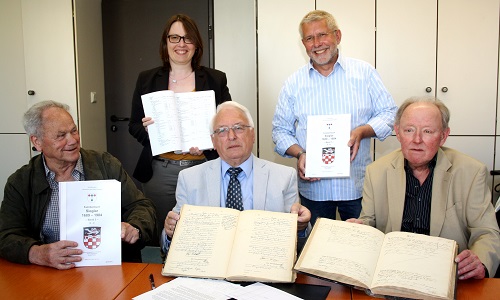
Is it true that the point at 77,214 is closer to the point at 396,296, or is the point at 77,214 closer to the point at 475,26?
the point at 396,296

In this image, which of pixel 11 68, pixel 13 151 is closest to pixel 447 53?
pixel 11 68

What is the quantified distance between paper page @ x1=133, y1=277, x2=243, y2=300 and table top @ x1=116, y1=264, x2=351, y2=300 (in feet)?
0.19

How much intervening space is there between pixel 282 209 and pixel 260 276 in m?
0.65

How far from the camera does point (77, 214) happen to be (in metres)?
1.90

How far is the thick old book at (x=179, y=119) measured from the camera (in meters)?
2.78

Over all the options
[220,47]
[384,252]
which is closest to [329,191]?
[384,252]

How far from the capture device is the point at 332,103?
114 inches

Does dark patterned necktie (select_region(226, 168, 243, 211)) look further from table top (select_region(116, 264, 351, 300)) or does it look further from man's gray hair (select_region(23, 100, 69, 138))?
man's gray hair (select_region(23, 100, 69, 138))

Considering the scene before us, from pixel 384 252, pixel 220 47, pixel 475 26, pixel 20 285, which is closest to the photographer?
pixel 384 252

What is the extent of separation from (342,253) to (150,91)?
188cm

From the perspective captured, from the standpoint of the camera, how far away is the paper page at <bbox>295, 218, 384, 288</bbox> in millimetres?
1583

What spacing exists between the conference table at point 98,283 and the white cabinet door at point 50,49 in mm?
2852

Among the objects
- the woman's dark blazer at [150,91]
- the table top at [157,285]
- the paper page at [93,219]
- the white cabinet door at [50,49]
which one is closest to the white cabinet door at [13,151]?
the white cabinet door at [50,49]

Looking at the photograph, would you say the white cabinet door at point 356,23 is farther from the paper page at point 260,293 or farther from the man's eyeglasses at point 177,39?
the paper page at point 260,293
